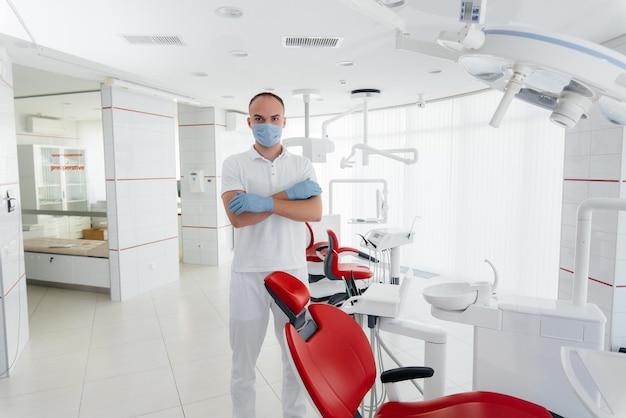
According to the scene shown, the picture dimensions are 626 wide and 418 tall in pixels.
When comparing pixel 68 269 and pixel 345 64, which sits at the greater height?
pixel 345 64

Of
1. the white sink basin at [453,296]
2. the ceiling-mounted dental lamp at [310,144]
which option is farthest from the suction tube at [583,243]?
the ceiling-mounted dental lamp at [310,144]

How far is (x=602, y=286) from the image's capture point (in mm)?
2998

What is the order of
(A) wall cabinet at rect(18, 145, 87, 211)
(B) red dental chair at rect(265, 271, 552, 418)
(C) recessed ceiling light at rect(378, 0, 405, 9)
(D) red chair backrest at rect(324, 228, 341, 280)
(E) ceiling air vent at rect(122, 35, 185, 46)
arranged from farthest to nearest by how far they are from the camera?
(A) wall cabinet at rect(18, 145, 87, 211) → (D) red chair backrest at rect(324, 228, 341, 280) → (E) ceiling air vent at rect(122, 35, 185, 46) → (C) recessed ceiling light at rect(378, 0, 405, 9) → (B) red dental chair at rect(265, 271, 552, 418)

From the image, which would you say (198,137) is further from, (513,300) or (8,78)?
(513,300)

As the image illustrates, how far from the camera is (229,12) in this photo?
2.37 meters

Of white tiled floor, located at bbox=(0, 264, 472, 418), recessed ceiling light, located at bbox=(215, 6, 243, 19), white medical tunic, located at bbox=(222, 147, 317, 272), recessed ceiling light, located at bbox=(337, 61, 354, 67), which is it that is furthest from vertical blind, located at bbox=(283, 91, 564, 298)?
recessed ceiling light, located at bbox=(215, 6, 243, 19)

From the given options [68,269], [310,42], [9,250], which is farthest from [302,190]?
[68,269]

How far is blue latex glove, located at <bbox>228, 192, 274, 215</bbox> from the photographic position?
1761 mm

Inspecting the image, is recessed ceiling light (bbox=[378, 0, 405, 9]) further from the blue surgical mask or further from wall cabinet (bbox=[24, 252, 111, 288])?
wall cabinet (bbox=[24, 252, 111, 288])

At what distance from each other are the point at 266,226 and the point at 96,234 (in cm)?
391

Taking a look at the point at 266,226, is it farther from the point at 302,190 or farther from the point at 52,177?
the point at 52,177

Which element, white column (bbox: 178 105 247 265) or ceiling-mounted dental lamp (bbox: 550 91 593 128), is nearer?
ceiling-mounted dental lamp (bbox: 550 91 593 128)

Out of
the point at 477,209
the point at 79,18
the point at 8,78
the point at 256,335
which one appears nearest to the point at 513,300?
the point at 256,335

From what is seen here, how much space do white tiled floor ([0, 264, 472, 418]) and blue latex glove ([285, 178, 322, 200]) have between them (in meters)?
1.35
